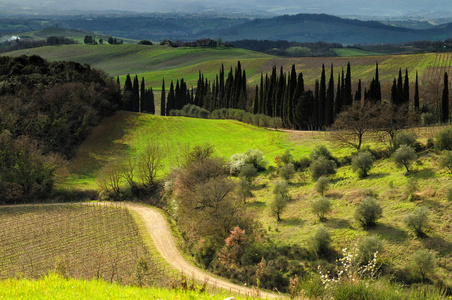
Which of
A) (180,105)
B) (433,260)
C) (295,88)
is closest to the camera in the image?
(433,260)

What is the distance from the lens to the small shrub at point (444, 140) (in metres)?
45.8

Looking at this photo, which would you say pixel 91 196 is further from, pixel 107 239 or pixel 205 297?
pixel 205 297

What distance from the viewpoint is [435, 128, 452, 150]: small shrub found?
45.8 m

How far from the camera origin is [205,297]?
39.4ft

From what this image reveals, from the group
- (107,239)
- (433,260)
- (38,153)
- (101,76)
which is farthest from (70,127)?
(433,260)

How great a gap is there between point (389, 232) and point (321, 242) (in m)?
Answer: 5.93

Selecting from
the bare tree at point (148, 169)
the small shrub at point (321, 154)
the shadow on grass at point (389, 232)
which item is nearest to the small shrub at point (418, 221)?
the shadow on grass at point (389, 232)

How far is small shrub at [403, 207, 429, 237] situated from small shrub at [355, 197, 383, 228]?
10.0 ft

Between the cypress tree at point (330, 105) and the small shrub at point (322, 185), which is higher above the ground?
the cypress tree at point (330, 105)

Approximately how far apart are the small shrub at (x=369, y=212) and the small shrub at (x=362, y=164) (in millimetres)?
11211

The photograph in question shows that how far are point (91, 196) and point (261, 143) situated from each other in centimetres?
3000

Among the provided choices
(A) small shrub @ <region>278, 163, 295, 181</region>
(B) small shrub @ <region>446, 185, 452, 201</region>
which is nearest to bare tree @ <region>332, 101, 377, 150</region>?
(A) small shrub @ <region>278, 163, 295, 181</region>

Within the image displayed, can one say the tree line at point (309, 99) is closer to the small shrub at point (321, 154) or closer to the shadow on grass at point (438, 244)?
the small shrub at point (321, 154)

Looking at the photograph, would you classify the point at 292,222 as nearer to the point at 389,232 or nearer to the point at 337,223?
the point at 337,223
